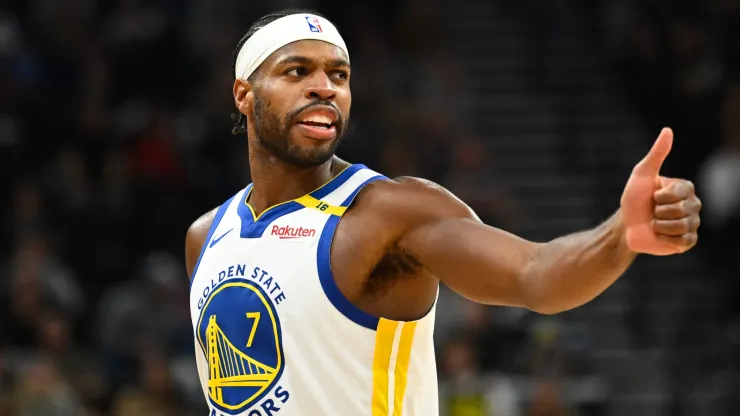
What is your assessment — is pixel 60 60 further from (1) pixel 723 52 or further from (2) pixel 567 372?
(1) pixel 723 52

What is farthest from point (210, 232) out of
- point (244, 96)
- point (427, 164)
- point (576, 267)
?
point (427, 164)

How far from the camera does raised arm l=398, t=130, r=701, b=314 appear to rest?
10.7ft

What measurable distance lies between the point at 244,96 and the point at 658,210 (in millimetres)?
2091

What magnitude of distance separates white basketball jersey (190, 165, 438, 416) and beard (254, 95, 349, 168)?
0.41 ft

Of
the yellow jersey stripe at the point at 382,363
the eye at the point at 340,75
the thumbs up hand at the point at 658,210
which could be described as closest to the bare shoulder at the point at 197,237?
the eye at the point at 340,75

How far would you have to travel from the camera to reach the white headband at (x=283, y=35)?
4.66 m

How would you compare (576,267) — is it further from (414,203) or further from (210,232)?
(210,232)

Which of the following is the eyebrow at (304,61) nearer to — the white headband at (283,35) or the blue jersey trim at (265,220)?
the white headband at (283,35)

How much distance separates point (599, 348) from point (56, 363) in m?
5.18

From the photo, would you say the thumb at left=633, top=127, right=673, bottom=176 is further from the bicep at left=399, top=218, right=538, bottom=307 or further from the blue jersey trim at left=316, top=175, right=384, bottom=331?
the blue jersey trim at left=316, top=175, right=384, bottom=331

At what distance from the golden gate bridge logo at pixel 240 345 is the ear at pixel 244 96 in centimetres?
74

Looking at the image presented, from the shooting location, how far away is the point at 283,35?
468 centimetres

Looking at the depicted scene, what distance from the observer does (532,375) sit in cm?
1039

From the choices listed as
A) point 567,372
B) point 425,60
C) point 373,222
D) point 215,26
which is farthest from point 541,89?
point 373,222
